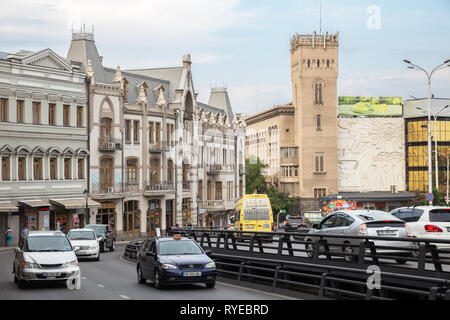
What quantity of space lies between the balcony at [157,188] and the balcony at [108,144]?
5.70 m

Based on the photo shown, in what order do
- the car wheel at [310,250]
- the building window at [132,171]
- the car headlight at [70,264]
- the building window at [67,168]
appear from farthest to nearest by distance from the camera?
the building window at [132,171], the building window at [67,168], the car headlight at [70,264], the car wheel at [310,250]

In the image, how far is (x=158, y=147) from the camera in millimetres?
71750

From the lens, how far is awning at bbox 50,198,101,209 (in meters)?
57.3

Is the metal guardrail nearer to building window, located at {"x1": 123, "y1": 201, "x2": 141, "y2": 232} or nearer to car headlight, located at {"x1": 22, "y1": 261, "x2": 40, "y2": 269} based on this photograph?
car headlight, located at {"x1": 22, "y1": 261, "x2": 40, "y2": 269}

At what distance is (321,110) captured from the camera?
122750 millimetres

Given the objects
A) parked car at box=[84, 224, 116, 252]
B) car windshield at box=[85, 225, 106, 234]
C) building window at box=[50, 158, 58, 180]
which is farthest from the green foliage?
car windshield at box=[85, 225, 106, 234]

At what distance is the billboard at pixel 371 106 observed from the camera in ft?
426

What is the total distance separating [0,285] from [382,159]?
11306 centimetres

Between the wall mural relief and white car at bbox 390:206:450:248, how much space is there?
4085 inches

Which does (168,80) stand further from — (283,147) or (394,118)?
(394,118)

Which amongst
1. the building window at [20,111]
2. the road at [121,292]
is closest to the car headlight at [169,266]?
the road at [121,292]

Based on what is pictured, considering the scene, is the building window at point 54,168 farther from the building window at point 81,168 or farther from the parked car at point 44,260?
the parked car at point 44,260

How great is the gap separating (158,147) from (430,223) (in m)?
50.2
